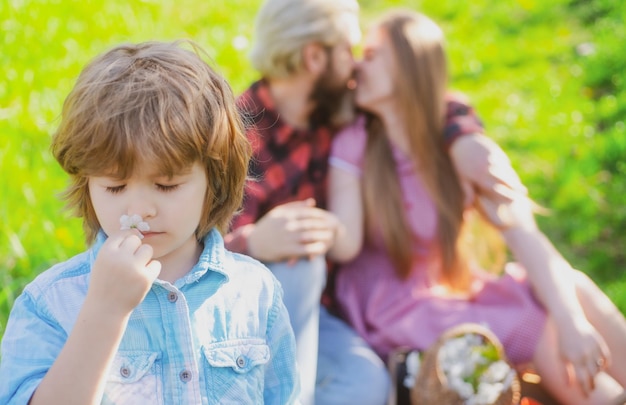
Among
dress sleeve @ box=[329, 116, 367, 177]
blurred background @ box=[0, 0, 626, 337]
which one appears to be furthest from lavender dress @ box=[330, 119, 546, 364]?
blurred background @ box=[0, 0, 626, 337]

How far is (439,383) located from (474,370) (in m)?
0.10

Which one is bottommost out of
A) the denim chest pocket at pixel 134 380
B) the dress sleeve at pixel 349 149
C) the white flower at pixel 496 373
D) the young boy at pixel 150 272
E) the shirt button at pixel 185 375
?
the white flower at pixel 496 373

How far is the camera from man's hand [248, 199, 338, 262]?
2121 mm

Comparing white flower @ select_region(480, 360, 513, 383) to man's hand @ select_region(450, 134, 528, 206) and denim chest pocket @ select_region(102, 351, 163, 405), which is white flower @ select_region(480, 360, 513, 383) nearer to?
man's hand @ select_region(450, 134, 528, 206)

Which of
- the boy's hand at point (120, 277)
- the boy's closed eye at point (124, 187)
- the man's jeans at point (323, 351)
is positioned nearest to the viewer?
the boy's hand at point (120, 277)

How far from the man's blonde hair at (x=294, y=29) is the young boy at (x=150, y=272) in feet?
3.14

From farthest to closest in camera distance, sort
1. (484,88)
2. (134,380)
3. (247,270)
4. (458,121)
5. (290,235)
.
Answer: (484,88) < (458,121) < (290,235) < (247,270) < (134,380)

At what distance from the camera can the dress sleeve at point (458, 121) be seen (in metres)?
2.44

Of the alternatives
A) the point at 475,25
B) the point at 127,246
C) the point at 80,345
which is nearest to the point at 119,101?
the point at 127,246

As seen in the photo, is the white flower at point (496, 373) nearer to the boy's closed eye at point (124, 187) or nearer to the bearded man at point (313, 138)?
the bearded man at point (313, 138)

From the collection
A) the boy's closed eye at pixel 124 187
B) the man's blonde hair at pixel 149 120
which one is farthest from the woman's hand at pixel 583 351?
the boy's closed eye at pixel 124 187

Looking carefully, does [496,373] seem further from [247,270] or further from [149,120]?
[149,120]

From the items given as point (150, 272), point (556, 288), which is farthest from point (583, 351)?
point (150, 272)

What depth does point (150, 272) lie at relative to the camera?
1.25 metres
